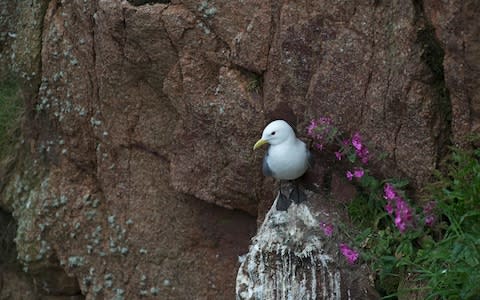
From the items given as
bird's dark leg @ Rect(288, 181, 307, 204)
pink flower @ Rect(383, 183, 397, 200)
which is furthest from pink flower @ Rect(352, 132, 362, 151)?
bird's dark leg @ Rect(288, 181, 307, 204)

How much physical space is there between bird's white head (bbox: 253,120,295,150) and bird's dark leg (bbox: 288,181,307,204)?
0.41 meters

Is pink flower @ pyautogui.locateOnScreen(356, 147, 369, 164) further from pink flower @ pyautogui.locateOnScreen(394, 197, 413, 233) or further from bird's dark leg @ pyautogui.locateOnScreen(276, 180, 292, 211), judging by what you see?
bird's dark leg @ pyautogui.locateOnScreen(276, 180, 292, 211)

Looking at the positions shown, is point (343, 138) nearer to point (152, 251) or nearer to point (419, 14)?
point (419, 14)

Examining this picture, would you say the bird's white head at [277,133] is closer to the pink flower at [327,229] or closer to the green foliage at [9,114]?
the pink flower at [327,229]

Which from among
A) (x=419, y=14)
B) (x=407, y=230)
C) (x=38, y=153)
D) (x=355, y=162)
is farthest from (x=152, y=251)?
(x=419, y=14)

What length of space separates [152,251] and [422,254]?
220 centimetres

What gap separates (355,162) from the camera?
4.20 m

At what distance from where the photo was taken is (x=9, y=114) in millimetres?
6105

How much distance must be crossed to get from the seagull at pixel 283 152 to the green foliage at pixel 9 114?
8.34ft

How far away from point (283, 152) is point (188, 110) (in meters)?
0.89

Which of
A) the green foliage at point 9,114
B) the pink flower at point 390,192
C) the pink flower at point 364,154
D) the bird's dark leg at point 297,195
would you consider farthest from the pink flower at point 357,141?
the green foliage at point 9,114

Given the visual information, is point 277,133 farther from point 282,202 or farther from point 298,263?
point 298,263

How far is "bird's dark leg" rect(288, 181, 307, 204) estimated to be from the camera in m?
4.41

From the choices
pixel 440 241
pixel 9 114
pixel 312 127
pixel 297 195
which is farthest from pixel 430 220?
pixel 9 114
